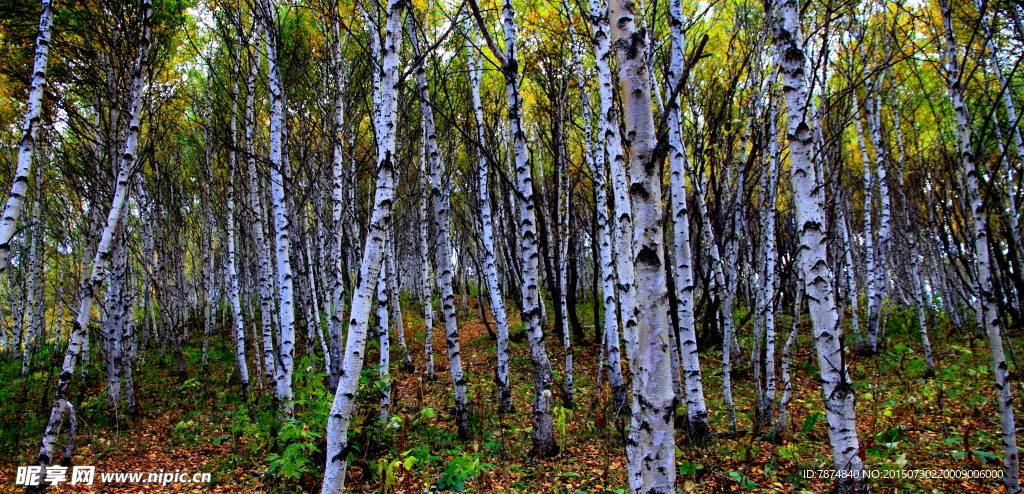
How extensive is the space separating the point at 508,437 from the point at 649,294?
4.43 metres

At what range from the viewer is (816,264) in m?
3.03

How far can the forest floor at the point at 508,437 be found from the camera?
13.4ft

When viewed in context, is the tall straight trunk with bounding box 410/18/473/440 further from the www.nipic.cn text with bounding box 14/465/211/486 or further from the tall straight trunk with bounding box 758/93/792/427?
the tall straight trunk with bounding box 758/93/792/427

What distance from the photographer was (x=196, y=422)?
298 inches

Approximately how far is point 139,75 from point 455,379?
494 centimetres

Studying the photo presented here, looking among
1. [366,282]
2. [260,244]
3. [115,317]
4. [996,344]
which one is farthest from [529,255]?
[115,317]

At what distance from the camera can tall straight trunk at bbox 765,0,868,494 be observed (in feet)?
9.78

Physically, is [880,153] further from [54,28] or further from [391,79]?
[54,28]

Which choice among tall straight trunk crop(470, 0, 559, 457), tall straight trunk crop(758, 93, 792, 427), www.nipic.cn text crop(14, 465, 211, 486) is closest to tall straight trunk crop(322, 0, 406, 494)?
tall straight trunk crop(470, 0, 559, 457)

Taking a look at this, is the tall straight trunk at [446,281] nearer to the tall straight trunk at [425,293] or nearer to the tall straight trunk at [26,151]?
the tall straight trunk at [425,293]

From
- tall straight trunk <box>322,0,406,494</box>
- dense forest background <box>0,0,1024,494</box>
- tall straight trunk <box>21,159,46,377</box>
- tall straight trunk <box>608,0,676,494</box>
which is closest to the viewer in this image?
tall straight trunk <box>608,0,676,494</box>

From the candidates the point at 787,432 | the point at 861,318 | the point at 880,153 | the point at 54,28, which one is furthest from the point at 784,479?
the point at 861,318

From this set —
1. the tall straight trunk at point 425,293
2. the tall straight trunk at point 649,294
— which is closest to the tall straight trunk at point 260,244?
the tall straight trunk at point 425,293

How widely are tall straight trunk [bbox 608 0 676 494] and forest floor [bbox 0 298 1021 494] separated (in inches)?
62.0
